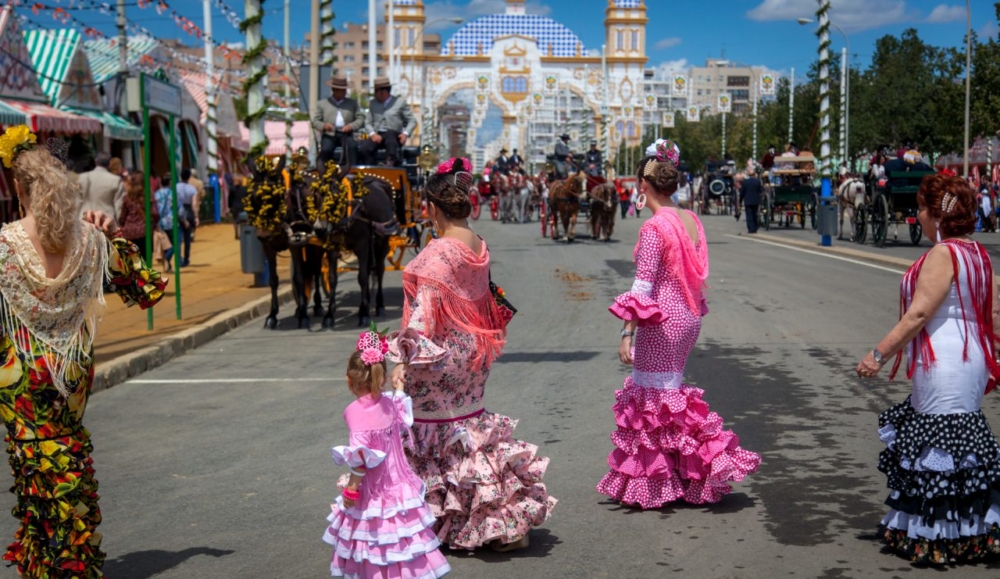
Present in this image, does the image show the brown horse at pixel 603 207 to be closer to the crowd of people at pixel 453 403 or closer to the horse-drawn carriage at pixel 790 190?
the horse-drawn carriage at pixel 790 190

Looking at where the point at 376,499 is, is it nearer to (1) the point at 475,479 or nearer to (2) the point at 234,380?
(1) the point at 475,479

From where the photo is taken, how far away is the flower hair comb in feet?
15.1

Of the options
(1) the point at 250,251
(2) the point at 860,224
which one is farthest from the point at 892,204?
(1) the point at 250,251

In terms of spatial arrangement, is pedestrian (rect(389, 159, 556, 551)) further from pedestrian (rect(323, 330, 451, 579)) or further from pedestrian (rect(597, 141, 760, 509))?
pedestrian (rect(597, 141, 760, 509))

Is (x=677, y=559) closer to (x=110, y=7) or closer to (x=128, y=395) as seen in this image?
(x=128, y=395)

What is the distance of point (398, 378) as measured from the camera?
16.3 feet

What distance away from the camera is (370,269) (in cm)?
1518

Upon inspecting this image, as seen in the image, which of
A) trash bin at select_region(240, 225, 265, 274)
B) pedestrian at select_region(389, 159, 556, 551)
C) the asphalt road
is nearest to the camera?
pedestrian at select_region(389, 159, 556, 551)

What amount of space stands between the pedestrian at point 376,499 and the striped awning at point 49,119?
1661 cm

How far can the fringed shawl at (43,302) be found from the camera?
4859 millimetres

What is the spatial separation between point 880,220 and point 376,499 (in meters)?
22.2

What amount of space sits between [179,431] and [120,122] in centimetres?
2083

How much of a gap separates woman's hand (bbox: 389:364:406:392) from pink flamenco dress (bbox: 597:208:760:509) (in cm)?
145

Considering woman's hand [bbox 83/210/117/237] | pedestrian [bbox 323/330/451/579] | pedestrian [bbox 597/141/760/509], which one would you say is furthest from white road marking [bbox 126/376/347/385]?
pedestrian [bbox 323/330/451/579]
